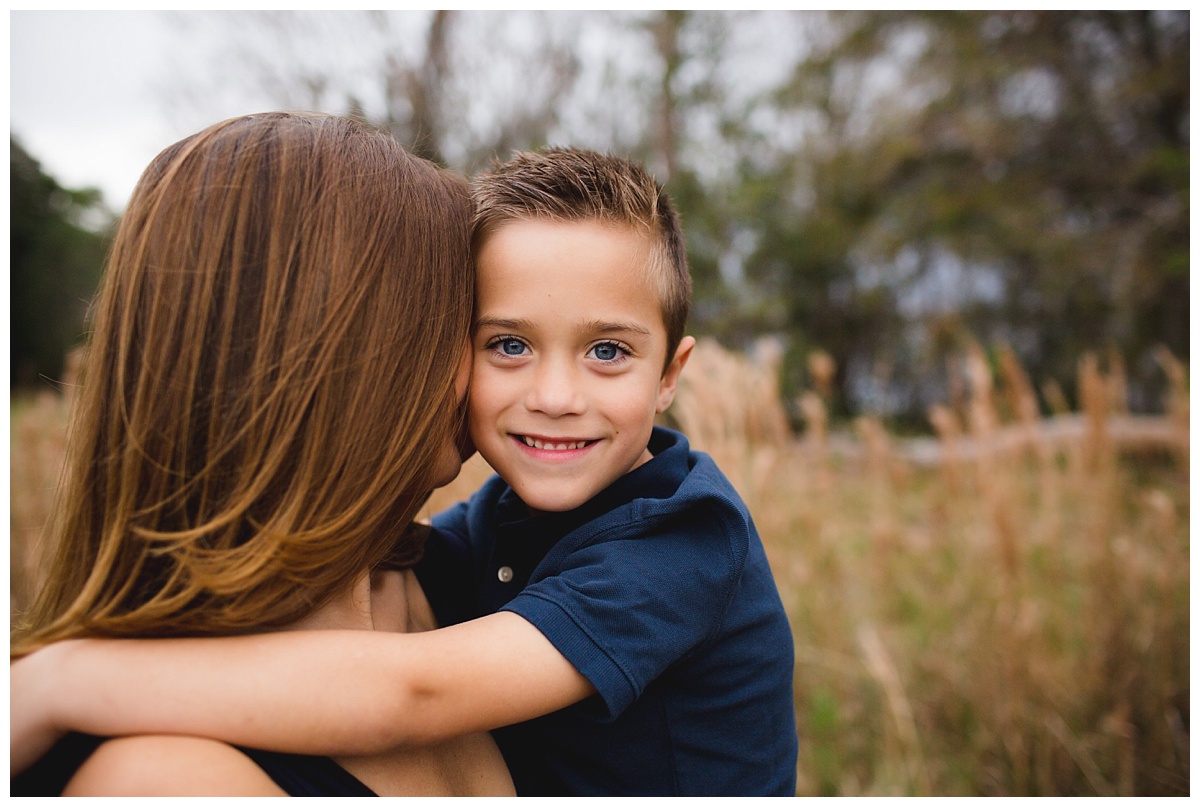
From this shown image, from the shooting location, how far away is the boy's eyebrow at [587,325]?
1.12 meters

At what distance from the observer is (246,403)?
924mm

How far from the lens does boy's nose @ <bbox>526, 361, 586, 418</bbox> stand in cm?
111

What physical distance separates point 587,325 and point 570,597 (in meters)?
0.37

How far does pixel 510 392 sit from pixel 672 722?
1.66 ft

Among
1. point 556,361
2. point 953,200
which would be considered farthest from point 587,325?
point 953,200

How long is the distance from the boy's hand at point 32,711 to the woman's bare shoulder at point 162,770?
5cm

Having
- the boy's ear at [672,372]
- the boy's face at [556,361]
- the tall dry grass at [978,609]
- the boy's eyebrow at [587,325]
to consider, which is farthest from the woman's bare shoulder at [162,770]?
the tall dry grass at [978,609]

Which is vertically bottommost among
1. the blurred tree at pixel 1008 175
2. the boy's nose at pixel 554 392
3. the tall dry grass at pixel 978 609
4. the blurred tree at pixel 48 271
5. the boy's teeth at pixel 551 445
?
the tall dry grass at pixel 978 609

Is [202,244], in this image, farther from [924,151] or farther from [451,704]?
[924,151]

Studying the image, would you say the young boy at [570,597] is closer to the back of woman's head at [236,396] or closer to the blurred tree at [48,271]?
the back of woman's head at [236,396]

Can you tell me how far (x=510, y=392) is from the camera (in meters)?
1.13

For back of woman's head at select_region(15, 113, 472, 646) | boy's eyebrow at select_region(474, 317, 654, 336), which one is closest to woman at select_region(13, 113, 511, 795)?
back of woman's head at select_region(15, 113, 472, 646)

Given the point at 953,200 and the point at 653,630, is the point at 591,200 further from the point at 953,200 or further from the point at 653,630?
the point at 953,200

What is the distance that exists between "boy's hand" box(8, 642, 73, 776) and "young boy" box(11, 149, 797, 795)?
0.03 m
